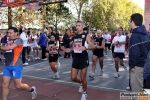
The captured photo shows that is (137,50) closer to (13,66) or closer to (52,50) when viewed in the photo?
(13,66)

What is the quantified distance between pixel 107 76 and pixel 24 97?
3.95 m

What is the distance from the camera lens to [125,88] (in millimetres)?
6805

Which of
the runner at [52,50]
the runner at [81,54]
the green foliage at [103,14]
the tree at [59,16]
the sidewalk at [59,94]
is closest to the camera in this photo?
the runner at [81,54]

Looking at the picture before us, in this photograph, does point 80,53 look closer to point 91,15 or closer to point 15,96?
point 15,96

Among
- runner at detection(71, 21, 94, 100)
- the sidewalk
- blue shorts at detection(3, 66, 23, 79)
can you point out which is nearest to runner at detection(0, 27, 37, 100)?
blue shorts at detection(3, 66, 23, 79)

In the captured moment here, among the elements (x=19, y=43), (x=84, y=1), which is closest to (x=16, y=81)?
(x=19, y=43)

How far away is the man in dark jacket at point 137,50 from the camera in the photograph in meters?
3.80

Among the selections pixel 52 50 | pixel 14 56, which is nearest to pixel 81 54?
pixel 14 56

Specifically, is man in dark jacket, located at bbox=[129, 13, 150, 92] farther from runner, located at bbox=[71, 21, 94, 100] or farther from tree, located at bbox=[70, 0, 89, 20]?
tree, located at bbox=[70, 0, 89, 20]

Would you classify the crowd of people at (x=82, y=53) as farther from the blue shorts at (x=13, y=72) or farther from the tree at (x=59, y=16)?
the tree at (x=59, y=16)

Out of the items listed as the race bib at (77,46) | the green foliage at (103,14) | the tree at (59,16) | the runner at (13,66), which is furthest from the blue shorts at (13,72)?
the green foliage at (103,14)

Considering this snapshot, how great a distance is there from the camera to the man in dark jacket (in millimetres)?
3801

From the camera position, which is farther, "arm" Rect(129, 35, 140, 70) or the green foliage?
the green foliage

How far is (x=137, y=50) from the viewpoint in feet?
12.4
